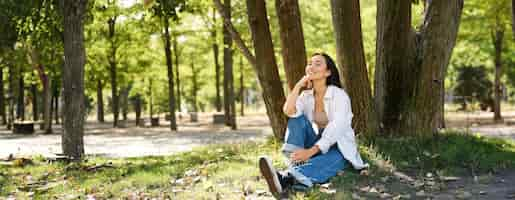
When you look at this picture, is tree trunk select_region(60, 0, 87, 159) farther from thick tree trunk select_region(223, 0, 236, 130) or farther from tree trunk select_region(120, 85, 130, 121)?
tree trunk select_region(120, 85, 130, 121)

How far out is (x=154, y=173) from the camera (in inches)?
306

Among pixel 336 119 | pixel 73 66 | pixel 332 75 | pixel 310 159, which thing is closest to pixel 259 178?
pixel 310 159

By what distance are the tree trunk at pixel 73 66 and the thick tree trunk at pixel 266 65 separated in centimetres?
303

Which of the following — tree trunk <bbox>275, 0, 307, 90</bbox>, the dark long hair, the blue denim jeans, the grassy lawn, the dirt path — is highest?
tree trunk <bbox>275, 0, 307, 90</bbox>

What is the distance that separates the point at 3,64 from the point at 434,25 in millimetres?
28589

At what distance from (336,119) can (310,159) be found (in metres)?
0.48

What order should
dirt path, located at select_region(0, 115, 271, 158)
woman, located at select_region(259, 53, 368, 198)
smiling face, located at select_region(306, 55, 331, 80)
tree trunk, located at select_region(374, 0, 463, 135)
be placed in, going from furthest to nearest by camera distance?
dirt path, located at select_region(0, 115, 271, 158), tree trunk, located at select_region(374, 0, 463, 135), smiling face, located at select_region(306, 55, 331, 80), woman, located at select_region(259, 53, 368, 198)

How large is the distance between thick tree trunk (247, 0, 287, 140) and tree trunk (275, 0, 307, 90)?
43 centimetres

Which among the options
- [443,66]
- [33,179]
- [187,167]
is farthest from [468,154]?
[33,179]

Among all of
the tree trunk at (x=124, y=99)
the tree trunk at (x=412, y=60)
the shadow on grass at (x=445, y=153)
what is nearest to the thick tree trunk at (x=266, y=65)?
the tree trunk at (x=412, y=60)

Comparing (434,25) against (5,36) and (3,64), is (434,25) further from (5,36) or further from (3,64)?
(3,64)

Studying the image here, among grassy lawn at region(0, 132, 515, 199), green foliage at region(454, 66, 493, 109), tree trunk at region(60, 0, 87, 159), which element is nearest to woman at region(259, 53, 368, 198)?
grassy lawn at region(0, 132, 515, 199)

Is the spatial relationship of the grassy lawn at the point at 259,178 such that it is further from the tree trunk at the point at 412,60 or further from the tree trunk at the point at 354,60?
the tree trunk at the point at 354,60

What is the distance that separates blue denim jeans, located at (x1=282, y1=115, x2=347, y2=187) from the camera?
5637 mm
